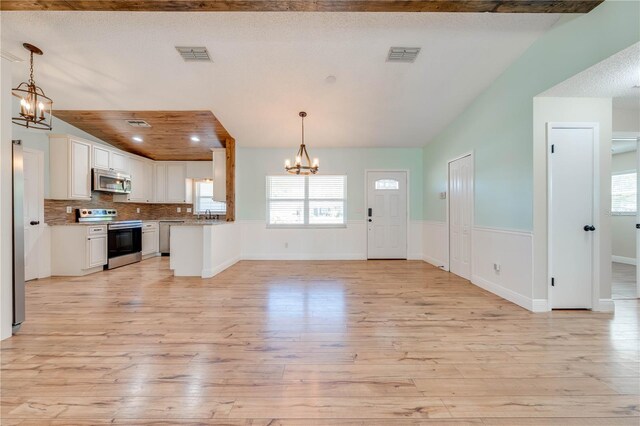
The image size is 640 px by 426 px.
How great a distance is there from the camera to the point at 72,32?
3.22 metres

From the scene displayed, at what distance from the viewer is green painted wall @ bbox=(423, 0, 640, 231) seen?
7.78ft

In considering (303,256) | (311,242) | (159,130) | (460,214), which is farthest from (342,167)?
(159,130)

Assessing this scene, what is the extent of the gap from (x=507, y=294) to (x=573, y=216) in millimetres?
1201

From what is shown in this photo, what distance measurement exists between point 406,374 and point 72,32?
16.6 feet

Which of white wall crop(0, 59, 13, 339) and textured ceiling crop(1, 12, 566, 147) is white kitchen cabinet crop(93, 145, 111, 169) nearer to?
textured ceiling crop(1, 12, 566, 147)

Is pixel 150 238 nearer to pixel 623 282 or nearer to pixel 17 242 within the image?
pixel 17 242

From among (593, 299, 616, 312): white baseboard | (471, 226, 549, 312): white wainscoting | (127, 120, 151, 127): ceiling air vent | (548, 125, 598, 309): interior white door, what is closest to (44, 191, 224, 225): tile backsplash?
(127, 120, 151, 127): ceiling air vent

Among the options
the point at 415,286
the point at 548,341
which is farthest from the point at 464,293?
the point at 548,341

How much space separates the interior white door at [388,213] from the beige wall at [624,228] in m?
4.61

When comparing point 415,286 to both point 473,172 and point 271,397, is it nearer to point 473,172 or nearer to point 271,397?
point 473,172

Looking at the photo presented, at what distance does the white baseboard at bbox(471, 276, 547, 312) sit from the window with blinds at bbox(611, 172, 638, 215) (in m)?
4.58

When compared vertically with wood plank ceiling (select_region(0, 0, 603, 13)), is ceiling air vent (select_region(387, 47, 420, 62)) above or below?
above

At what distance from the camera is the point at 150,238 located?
6.59 metres

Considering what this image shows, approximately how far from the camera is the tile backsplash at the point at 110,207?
5008 millimetres
